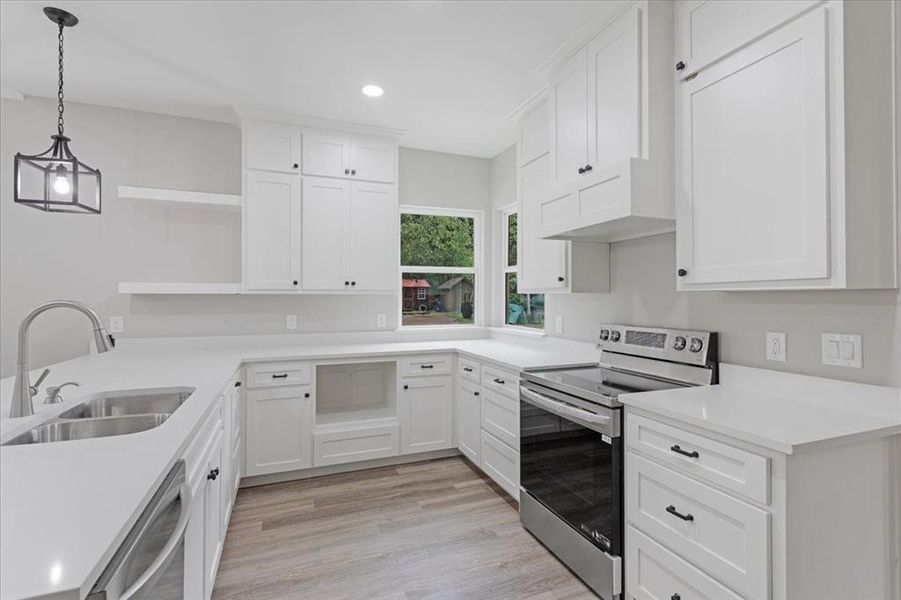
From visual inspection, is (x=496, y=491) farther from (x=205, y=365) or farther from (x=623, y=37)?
(x=623, y=37)

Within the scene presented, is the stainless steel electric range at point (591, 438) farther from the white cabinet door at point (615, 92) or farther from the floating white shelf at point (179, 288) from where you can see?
the floating white shelf at point (179, 288)

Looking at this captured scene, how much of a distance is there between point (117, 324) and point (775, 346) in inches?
160

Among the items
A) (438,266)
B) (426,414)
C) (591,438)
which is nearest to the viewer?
(591,438)

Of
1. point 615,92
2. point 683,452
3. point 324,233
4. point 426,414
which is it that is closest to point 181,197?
point 324,233

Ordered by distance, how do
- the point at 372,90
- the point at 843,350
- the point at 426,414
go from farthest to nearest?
the point at 426,414 < the point at 372,90 < the point at 843,350

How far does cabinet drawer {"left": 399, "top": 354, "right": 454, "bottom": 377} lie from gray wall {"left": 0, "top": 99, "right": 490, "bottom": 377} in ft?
2.80

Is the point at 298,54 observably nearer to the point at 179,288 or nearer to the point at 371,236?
the point at 371,236

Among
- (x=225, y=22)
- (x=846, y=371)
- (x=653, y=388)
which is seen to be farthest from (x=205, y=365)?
(x=846, y=371)

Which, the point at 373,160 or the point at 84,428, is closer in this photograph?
the point at 84,428

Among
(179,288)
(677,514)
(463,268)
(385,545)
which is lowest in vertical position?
(385,545)

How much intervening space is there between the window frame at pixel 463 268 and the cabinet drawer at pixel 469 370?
783mm

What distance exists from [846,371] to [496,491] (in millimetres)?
2061

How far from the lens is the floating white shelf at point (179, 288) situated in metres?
3.08

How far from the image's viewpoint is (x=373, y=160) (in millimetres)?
3639
